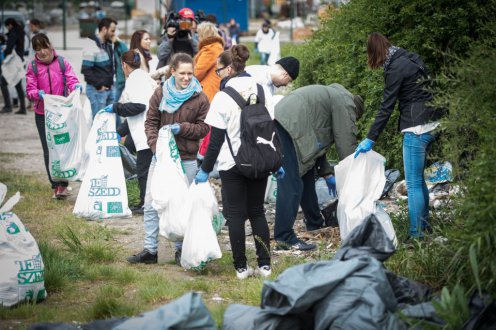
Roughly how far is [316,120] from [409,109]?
0.84 m

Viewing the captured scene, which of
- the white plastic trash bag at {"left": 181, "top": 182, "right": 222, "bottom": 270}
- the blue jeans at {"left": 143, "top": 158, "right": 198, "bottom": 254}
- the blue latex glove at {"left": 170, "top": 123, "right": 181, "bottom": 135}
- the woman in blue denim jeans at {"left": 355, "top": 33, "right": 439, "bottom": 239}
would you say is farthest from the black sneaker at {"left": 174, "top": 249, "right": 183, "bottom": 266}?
the woman in blue denim jeans at {"left": 355, "top": 33, "right": 439, "bottom": 239}

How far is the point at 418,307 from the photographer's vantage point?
467cm

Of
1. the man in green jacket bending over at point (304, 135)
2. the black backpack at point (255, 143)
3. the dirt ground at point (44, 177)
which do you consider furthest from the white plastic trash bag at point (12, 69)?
the black backpack at point (255, 143)

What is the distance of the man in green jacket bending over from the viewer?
23.2 feet

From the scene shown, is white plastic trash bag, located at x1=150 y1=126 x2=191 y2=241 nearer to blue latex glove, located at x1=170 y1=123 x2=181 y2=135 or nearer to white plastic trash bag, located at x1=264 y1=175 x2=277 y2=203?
blue latex glove, located at x1=170 y1=123 x2=181 y2=135

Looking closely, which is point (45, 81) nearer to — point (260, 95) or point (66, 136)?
point (66, 136)

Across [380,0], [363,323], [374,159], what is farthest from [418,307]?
[380,0]

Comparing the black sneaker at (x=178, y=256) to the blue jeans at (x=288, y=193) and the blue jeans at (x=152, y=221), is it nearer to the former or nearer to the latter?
the blue jeans at (x=152, y=221)

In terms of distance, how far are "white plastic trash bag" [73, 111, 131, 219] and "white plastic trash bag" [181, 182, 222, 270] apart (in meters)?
2.25

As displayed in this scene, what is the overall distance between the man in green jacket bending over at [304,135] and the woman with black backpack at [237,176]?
853 mm

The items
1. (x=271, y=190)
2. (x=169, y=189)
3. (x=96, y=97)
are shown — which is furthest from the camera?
(x=96, y=97)

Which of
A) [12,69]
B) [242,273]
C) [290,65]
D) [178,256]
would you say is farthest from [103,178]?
[12,69]

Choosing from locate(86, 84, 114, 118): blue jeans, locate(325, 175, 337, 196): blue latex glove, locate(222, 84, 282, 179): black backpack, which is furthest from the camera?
locate(86, 84, 114, 118): blue jeans

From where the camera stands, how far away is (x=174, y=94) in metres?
6.76
